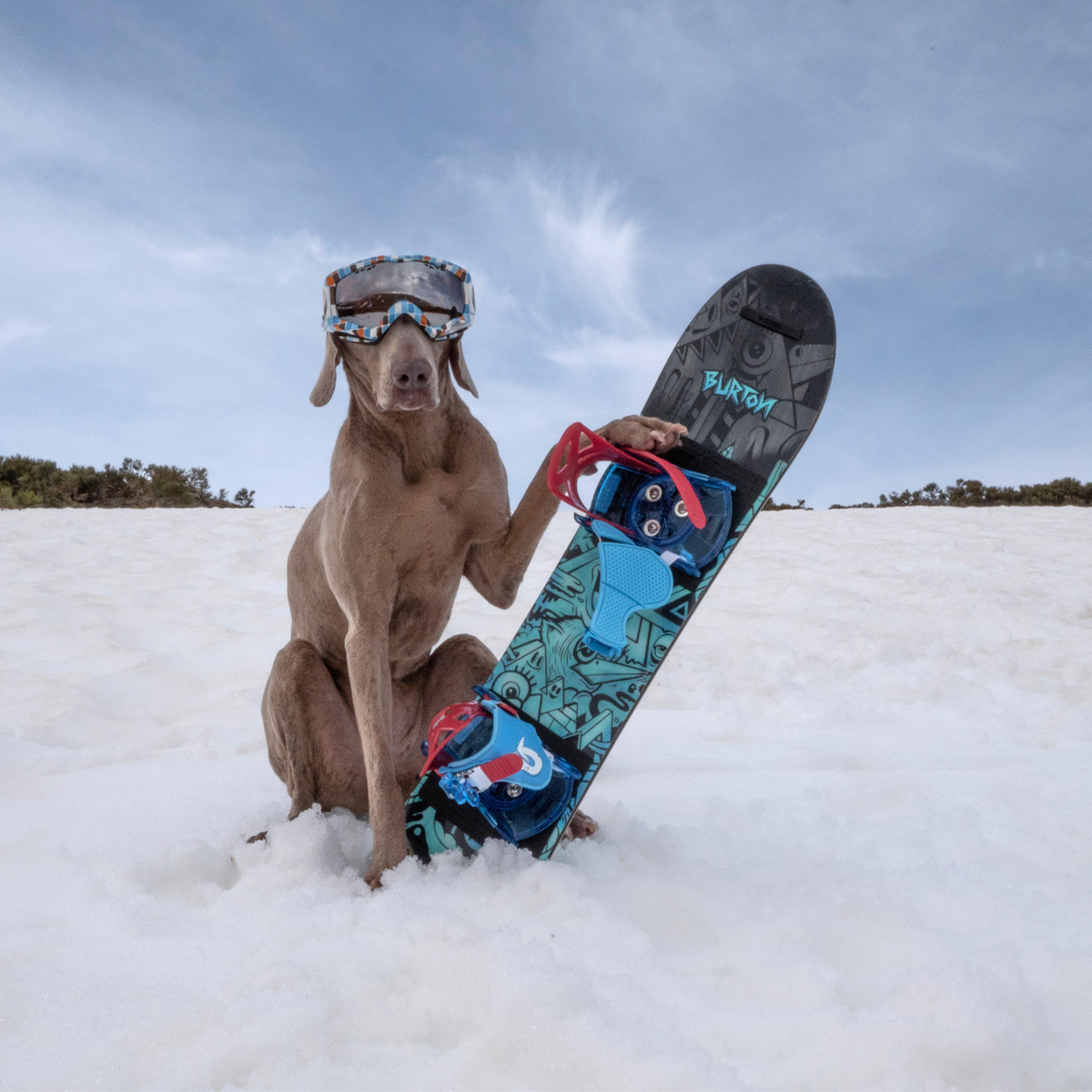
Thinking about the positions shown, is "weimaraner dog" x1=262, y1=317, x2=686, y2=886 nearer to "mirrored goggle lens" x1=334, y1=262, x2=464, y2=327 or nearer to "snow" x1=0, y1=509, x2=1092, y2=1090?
"mirrored goggle lens" x1=334, y1=262, x2=464, y2=327

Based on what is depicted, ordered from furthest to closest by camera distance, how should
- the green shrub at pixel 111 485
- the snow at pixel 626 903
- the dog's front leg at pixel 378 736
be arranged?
the green shrub at pixel 111 485 < the dog's front leg at pixel 378 736 < the snow at pixel 626 903

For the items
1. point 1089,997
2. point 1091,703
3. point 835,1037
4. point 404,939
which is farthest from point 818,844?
point 1091,703

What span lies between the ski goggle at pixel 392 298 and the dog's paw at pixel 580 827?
1404 millimetres

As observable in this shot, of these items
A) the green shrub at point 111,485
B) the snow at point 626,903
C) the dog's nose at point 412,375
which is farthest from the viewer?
the green shrub at point 111,485

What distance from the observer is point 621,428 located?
2213 mm

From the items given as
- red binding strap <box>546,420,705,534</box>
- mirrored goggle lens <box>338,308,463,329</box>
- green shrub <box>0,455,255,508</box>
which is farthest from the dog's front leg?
green shrub <box>0,455,255,508</box>

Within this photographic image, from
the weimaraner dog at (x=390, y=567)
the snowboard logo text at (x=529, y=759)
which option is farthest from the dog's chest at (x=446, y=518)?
the snowboard logo text at (x=529, y=759)

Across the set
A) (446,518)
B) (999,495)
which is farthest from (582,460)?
(999,495)

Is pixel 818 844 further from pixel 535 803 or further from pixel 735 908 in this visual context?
pixel 535 803

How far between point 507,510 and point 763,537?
6225mm

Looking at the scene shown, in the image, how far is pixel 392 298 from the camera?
6.79 ft

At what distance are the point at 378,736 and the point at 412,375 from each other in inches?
36.9

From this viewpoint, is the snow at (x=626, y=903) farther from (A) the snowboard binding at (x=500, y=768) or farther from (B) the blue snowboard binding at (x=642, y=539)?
(B) the blue snowboard binding at (x=642, y=539)

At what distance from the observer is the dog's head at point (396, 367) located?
1974mm
